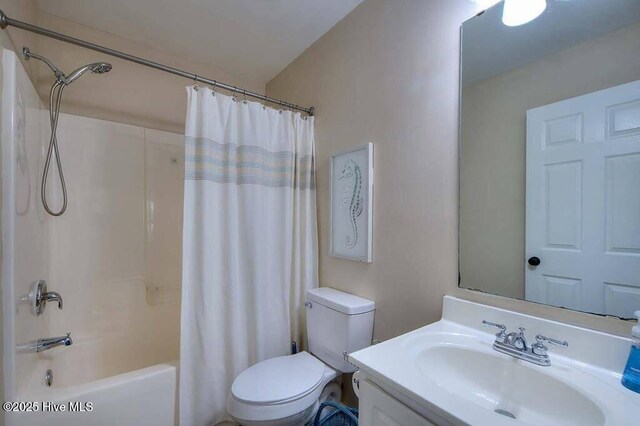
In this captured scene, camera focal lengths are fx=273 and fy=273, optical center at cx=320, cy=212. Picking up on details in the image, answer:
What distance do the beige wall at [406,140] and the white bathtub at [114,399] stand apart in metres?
1.03

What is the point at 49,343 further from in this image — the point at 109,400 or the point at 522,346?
the point at 522,346

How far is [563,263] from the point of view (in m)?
0.85

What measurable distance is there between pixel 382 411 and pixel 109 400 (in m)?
1.20

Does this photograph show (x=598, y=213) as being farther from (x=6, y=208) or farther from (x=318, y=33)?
(x=6, y=208)

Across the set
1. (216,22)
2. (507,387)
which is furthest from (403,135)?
(216,22)

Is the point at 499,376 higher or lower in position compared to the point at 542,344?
lower

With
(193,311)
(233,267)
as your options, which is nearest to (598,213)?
(233,267)

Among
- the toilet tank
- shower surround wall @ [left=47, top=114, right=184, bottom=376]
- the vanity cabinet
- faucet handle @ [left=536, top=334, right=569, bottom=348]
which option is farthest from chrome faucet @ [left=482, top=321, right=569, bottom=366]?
shower surround wall @ [left=47, top=114, right=184, bottom=376]

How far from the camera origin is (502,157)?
1.01 m

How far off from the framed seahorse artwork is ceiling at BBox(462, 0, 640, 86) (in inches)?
23.2

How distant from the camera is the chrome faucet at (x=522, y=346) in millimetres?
792

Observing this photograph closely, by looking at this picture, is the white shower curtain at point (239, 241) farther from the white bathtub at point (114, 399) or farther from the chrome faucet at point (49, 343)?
the chrome faucet at point (49, 343)

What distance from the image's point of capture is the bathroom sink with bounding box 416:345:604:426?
27.0 inches

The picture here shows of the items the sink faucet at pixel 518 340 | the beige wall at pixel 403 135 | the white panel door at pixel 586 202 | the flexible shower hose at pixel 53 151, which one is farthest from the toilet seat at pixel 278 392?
the flexible shower hose at pixel 53 151
